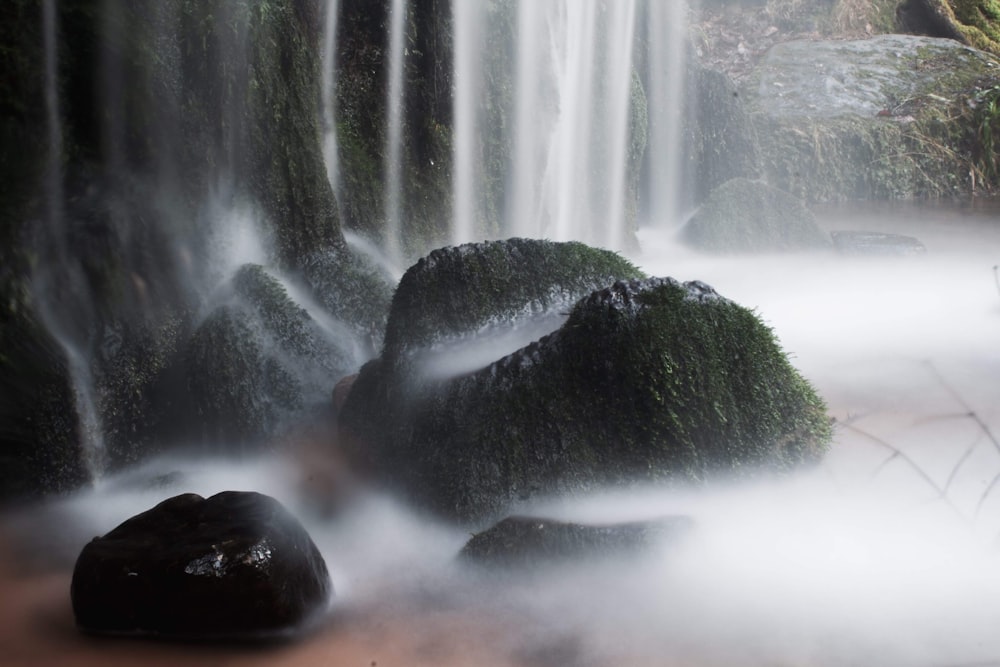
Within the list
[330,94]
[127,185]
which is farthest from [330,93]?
[127,185]

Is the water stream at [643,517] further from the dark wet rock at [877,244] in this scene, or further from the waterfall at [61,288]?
the dark wet rock at [877,244]

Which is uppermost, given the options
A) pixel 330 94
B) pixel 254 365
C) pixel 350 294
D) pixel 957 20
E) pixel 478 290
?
pixel 957 20

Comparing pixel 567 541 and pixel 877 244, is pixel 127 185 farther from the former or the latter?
pixel 877 244

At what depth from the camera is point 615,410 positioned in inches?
170

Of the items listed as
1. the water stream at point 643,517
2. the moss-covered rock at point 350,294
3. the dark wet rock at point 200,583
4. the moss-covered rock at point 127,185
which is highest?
the moss-covered rock at point 127,185

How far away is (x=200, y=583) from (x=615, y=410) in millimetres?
1913

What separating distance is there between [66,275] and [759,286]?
Answer: 20.0 feet

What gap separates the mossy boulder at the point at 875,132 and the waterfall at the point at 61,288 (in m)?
9.84

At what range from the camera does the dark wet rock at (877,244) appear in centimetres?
1000

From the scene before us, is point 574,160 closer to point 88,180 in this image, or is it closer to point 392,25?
point 392,25

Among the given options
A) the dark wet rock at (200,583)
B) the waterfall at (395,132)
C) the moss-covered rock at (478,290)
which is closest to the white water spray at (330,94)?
the waterfall at (395,132)

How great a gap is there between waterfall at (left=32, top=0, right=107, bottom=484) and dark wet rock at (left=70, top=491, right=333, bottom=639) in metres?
1.68

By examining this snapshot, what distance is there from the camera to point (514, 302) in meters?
5.20

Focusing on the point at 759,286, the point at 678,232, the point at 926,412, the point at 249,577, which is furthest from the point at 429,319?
the point at 678,232
